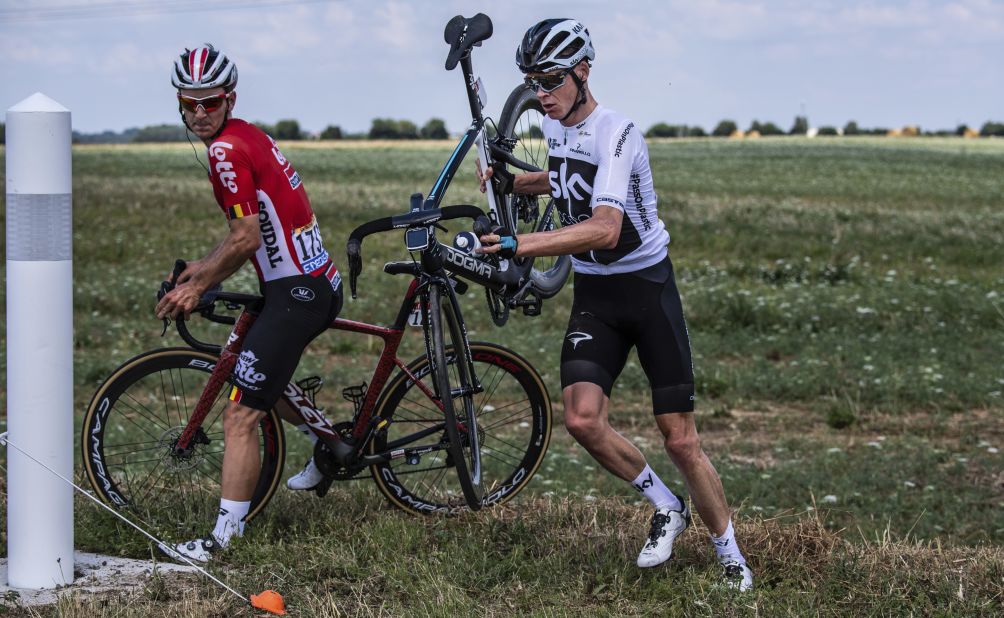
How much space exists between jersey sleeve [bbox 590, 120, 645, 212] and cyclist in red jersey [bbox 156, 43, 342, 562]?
1353mm

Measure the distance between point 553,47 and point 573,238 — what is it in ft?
2.94

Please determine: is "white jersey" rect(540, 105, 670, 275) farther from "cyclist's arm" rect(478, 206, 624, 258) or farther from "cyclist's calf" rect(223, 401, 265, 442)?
"cyclist's calf" rect(223, 401, 265, 442)

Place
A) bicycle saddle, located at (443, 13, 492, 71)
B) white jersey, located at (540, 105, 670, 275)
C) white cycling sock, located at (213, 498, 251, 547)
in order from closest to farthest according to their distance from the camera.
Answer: white jersey, located at (540, 105, 670, 275) < white cycling sock, located at (213, 498, 251, 547) < bicycle saddle, located at (443, 13, 492, 71)

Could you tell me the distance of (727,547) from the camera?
214 inches

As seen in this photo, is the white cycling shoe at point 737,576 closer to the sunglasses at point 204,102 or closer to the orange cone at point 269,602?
the orange cone at point 269,602

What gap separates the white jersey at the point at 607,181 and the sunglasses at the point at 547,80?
21 cm

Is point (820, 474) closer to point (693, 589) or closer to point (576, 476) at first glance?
point (576, 476)

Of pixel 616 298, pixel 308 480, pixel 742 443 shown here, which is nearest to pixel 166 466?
pixel 308 480

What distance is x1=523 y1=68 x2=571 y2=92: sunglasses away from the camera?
5371mm

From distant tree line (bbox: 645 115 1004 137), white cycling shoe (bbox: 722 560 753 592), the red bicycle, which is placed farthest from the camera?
distant tree line (bbox: 645 115 1004 137)

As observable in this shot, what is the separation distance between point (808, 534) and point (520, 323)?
9080mm

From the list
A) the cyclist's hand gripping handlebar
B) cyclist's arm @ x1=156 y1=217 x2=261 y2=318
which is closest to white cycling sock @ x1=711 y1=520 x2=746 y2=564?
the cyclist's hand gripping handlebar

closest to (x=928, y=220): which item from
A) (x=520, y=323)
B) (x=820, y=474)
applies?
(x=520, y=323)

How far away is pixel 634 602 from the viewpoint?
200 inches
